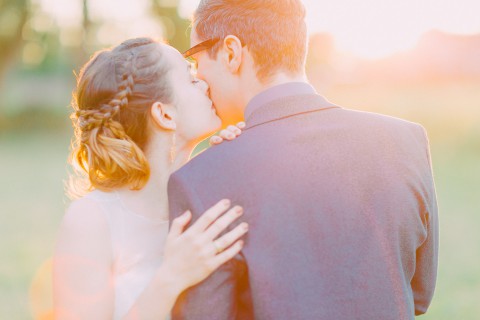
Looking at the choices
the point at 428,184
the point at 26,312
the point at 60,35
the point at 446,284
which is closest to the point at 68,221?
the point at 428,184

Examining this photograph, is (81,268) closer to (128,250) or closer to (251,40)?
(128,250)

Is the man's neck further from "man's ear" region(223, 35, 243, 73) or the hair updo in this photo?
the hair updo

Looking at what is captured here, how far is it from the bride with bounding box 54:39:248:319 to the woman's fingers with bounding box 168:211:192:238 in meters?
0.11

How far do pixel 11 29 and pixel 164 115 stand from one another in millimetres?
31152

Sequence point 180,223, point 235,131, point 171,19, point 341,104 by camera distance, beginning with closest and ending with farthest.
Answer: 1. point 180,223
2. point 235,131
3. point 341,104
4. point 171,19

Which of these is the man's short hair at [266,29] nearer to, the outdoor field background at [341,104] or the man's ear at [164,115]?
the man's ear at [164,115]

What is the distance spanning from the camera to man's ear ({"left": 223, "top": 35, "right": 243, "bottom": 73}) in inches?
102

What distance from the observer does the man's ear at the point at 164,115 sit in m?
2.79

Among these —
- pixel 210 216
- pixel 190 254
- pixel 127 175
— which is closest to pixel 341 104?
pixel 127 175

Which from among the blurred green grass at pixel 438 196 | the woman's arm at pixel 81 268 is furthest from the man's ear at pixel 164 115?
the blurred green grass at pixel 438 196

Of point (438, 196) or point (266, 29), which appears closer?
point (266, 29)

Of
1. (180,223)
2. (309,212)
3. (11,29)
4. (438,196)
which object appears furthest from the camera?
(11,29)

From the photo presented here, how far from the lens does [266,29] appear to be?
2557 millimetres

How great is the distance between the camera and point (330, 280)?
80.7 inches
